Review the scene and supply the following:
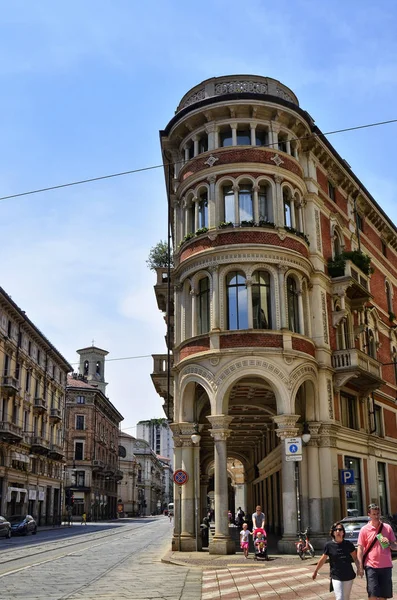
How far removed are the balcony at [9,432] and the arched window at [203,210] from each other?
96.8ft

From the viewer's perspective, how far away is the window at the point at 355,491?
27.2 m

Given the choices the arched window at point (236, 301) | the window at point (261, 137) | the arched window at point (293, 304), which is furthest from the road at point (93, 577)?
the window at point (261, 137)

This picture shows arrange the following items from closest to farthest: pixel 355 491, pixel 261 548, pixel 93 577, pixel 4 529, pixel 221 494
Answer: pixel 93 577 → pixel 261 548 → pixel 221 494 → pixel 355 491 → pixel 4 529

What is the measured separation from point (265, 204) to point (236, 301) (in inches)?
182

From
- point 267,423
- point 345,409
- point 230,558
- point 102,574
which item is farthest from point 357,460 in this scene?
point 102,574

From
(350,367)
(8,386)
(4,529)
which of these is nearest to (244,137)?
(350,367)

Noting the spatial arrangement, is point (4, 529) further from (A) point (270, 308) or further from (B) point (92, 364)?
(B) point (92, 364)

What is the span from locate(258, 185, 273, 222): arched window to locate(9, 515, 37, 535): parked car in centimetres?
2819

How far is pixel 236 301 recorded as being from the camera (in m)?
24.9

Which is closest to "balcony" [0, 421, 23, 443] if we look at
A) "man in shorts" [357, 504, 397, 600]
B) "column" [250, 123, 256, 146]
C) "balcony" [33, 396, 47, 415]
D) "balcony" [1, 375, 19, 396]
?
"balcony" [1, 375, 19, 396]

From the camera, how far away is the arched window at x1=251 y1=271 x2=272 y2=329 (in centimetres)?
2480

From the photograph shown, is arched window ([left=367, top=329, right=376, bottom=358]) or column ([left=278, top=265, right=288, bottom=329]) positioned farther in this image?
arched window ([left=367, top=329, right=376, bottom=358])

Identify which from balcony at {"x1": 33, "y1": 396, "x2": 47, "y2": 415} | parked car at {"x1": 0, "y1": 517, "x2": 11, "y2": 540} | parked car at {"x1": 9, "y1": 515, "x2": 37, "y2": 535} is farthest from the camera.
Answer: balcony at {"x1": 33, "y1": 396, "x2": 47, "y2": 415}

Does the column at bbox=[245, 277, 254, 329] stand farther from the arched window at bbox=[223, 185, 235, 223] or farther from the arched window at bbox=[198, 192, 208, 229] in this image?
the arched window at bbox=[198, 192, 208, 229]
